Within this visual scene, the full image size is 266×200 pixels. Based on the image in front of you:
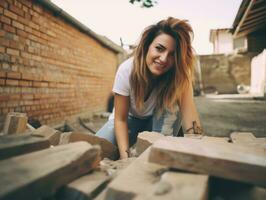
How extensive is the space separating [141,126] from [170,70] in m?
0.74

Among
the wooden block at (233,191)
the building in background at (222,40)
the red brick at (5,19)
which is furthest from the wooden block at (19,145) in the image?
the building in background at (222,40)

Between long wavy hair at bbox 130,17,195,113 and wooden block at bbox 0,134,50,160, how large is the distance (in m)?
1.34

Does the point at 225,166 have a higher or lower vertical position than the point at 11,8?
lower

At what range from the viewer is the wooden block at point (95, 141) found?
6.36 feet

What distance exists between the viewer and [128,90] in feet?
8.12

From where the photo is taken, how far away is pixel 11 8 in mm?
3334

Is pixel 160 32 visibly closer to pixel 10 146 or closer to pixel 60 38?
pixel 10 146

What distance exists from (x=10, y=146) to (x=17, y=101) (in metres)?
2.71

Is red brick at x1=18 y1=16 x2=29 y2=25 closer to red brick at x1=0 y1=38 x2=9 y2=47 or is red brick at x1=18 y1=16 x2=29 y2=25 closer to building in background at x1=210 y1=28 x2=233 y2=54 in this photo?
red brick at x1=0 y1=38 x2=9 y2=47

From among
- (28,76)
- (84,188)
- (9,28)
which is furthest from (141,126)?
(9,28)

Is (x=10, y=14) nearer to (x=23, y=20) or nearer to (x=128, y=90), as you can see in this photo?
(x=23, y=20)

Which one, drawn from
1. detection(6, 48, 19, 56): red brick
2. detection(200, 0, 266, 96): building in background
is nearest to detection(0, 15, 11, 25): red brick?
detection(6, 48, 19, 56): red brick

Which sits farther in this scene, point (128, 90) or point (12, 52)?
point (12, 52)

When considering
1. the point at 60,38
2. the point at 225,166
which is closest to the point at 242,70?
the point at 60,38
